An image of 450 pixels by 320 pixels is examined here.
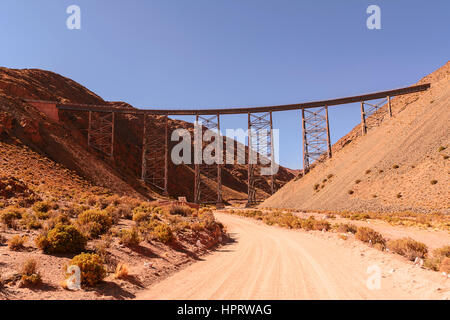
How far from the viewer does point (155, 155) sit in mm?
56750

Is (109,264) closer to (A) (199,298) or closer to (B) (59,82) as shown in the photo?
(A) (199,298)

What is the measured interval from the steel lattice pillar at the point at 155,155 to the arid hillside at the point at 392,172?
21.5m

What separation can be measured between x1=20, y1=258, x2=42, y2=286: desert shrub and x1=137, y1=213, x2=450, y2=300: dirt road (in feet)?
7.42

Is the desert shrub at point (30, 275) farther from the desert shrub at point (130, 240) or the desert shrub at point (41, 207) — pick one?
the desert shrub at point (41, 207)

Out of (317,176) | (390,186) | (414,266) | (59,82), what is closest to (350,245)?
(414,266)

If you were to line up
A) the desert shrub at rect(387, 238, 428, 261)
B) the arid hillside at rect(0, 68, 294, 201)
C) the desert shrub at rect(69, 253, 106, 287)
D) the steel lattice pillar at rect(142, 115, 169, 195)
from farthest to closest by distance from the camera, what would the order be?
1. the steel lattice pillar at rect(142, 115, 169, 195)
2. the arid hillside at rect(0, 68, 294, 201)
3. the desert shrub at rect(387, 238, 428, 261)
4. the desert shrub at rect(69, 253, 106, 287)

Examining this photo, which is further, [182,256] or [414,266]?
[182,256]

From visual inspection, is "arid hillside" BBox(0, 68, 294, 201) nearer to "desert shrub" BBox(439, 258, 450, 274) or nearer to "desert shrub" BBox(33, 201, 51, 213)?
"desert shrub" BBox(33, 201, 51, 213)

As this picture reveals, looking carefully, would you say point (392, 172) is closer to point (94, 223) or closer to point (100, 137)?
point (94, 223)

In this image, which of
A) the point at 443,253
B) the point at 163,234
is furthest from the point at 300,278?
the point at 443,253

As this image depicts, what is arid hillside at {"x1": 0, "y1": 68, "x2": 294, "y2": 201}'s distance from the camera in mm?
36031

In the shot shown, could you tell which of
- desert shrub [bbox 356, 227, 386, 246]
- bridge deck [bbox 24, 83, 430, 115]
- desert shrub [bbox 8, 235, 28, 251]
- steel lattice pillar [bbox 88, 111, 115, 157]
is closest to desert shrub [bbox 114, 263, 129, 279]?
desert shrub [bbox 8, 235, 28, 251]
